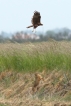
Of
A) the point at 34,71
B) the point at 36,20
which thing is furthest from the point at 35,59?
the point at 36,20

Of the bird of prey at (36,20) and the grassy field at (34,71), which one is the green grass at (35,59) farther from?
the bird of prey at (36,20)

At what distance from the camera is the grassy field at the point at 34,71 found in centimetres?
820

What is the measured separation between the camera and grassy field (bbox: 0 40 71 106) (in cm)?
820

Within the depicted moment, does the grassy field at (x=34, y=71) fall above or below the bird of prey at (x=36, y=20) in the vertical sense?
below

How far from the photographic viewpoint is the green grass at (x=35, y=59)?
32.8 feet

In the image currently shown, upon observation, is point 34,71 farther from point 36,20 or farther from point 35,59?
point 36,20

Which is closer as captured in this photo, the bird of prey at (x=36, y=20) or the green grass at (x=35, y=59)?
the bird of prey at (x=36, y=20)

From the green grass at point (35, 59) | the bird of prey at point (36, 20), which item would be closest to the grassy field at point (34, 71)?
the green grass at point (35, 59)

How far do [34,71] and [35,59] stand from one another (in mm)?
470

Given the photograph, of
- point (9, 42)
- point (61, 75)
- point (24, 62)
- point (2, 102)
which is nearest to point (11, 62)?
point (24, 62)

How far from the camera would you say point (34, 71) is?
10773mm

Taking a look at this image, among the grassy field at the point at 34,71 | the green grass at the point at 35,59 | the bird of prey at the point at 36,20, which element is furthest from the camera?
the green grass at the point at 35,59

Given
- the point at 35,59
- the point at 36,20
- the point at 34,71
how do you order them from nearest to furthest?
1. the point at 36,20
2. the point at 34,71
3. the point at 35,59

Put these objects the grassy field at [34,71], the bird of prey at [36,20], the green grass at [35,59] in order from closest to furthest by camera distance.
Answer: the bird of prey at [36,20] → the grassy field at [34,71] → the green grass at [35,59]
